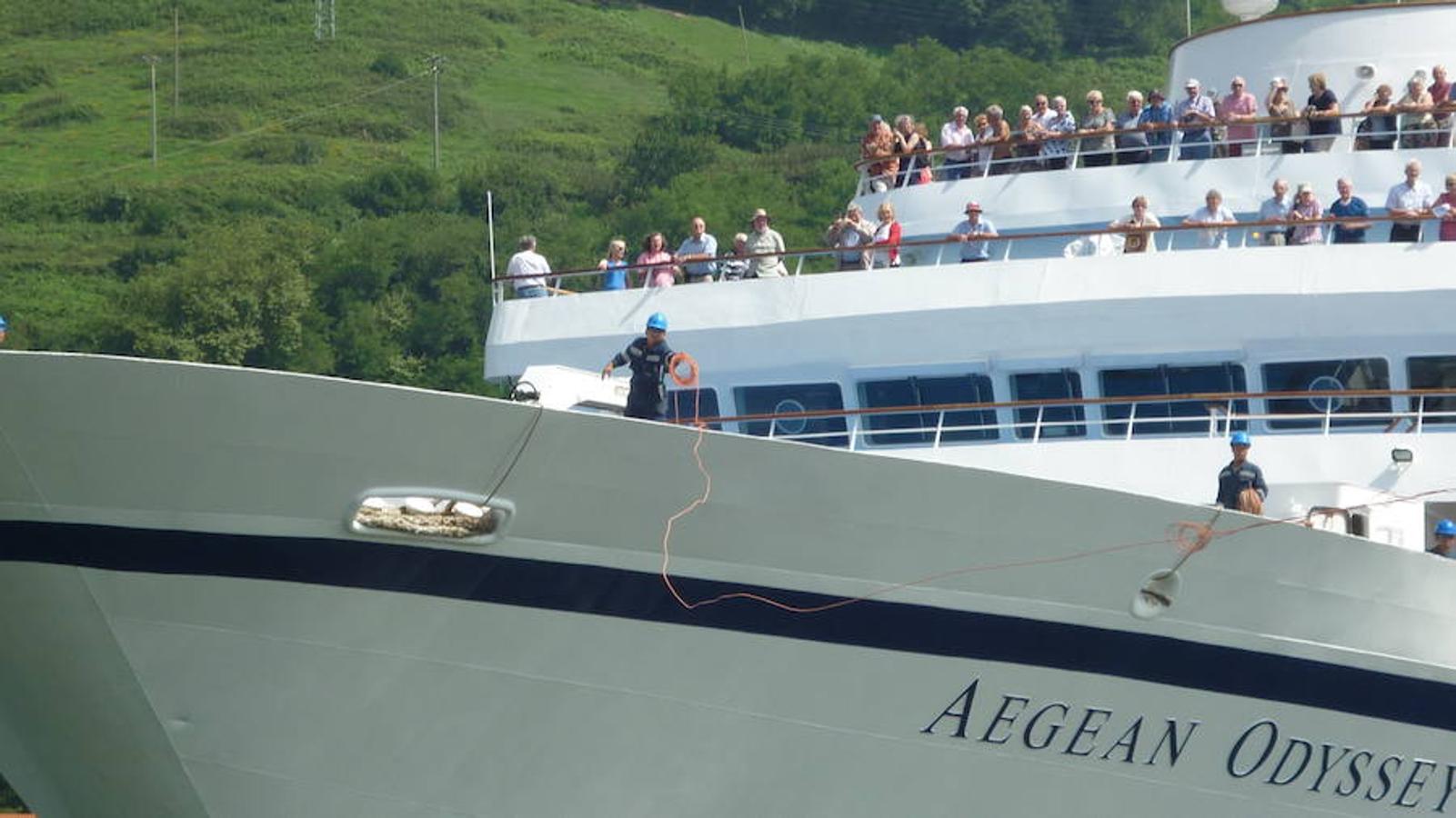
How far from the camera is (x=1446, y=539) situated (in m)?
11.8

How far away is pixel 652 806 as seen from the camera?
1058cm

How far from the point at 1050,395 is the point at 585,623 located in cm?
525

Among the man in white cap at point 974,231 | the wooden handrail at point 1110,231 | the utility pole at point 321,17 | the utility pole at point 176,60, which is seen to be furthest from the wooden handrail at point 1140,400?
the utility pole at point 321,17

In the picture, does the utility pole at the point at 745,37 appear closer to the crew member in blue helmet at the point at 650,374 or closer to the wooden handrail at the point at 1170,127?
the wooden handrail at the point at 1170,127

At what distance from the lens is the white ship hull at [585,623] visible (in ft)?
32.9

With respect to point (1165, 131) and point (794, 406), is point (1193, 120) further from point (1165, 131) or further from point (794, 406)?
point (794, 406)

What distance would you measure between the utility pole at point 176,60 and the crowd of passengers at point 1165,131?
9460 centimetres

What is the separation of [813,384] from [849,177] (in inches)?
3020

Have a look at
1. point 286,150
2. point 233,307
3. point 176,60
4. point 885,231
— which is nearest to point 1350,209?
point 885,231

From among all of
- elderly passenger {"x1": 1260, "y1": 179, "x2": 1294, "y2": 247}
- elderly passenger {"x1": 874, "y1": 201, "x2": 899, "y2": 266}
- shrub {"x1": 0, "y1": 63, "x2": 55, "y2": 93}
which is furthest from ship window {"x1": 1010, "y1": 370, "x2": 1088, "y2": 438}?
shrub {"x1": 0, "y1": 63, "x2": 55, "y2": 93}

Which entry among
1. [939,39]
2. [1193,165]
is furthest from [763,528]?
[939,39]

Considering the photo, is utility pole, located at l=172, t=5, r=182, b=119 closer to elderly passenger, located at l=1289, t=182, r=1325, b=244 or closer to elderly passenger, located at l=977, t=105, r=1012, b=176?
elderly passenger, located at l=977, t=105, r=1012, b=176

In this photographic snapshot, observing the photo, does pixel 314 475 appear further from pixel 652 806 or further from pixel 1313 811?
pixel 1313 811

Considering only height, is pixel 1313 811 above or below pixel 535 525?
below
